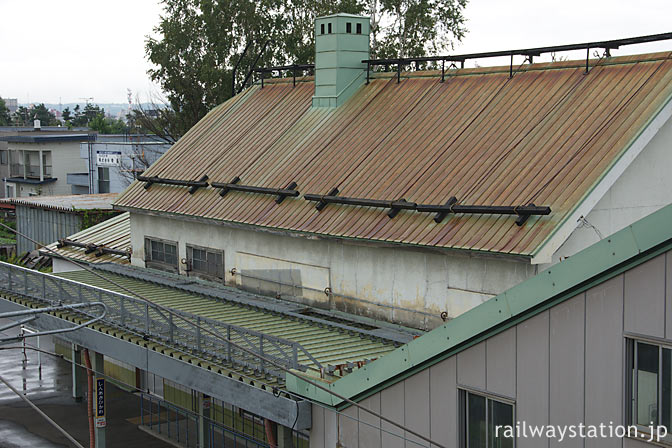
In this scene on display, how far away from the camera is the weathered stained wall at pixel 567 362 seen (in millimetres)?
10023

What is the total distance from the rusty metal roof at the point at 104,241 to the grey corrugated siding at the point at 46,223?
7293 mm

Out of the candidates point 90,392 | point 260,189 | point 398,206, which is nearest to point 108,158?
point 260,189

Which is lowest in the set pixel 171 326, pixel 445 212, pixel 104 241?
pixel 171 326

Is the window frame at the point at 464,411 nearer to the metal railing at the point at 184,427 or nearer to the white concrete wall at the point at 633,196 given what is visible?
the white concrete wall at the point at 633,196

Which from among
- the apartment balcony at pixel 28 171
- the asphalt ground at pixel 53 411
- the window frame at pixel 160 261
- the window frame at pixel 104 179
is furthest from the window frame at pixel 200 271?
the apartment balcony at pixel 28 171

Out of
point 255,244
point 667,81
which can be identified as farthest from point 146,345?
point 667,81

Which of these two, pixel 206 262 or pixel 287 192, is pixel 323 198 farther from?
pixel 206 262

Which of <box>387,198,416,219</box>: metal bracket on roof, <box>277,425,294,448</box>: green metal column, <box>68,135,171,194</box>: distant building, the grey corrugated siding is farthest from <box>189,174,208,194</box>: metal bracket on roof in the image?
<box>68,135,171,194</box>: distant building

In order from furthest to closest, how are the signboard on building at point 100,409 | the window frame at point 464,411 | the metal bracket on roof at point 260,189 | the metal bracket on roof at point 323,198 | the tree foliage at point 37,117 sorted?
the tree foliage at point 37,117, the metal bracket on roof at point 260,189, the signboard on building at point 100,409, the metal bracket on roof at point 323,198, the window frame at point 464,411

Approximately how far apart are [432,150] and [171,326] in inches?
294

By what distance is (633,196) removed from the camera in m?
17.5

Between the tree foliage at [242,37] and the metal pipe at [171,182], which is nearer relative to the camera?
the metal pipe at [171,182]

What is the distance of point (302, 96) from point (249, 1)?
24704 millimetres

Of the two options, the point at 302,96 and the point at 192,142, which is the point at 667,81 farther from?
the point at 192,142
